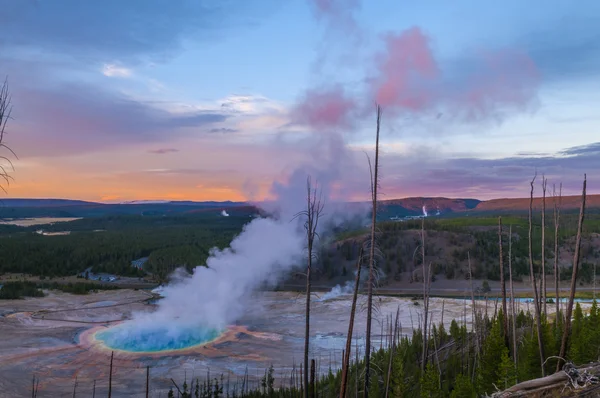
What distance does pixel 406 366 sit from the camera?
3325 cm

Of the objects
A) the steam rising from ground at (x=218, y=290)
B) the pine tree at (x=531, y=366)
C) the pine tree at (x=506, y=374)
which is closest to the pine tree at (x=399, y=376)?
the pine tree at (x=506, y=374)

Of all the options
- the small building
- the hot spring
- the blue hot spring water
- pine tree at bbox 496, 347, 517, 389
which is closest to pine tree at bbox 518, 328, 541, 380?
pine tree at bbox 496, 347, 517, 389

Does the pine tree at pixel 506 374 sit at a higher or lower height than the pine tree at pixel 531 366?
higher

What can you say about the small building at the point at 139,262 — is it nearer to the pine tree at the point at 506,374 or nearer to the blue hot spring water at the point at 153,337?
the blue hot spring water at the point at 153,337

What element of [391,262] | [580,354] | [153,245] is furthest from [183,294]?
[153,245]

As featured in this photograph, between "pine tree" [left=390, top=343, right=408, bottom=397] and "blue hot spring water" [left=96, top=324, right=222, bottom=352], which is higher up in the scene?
→ "pine tree" [left=390, top=343, right=408, bottom=397]

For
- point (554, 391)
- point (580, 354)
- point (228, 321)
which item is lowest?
point (228, 321)

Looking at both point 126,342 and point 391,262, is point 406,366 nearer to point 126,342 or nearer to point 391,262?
point 126,342

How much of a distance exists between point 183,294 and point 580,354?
1770 inches

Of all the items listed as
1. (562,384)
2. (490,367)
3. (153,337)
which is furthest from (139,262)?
(562,384)

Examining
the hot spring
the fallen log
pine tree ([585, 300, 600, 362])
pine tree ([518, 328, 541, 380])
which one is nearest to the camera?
the fallen log

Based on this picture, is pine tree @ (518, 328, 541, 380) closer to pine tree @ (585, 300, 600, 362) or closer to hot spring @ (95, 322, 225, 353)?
pine tree @ (585, 300, 600, 362)

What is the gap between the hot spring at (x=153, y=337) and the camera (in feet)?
141

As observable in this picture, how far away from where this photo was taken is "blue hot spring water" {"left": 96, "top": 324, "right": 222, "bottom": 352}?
42.9 metres
